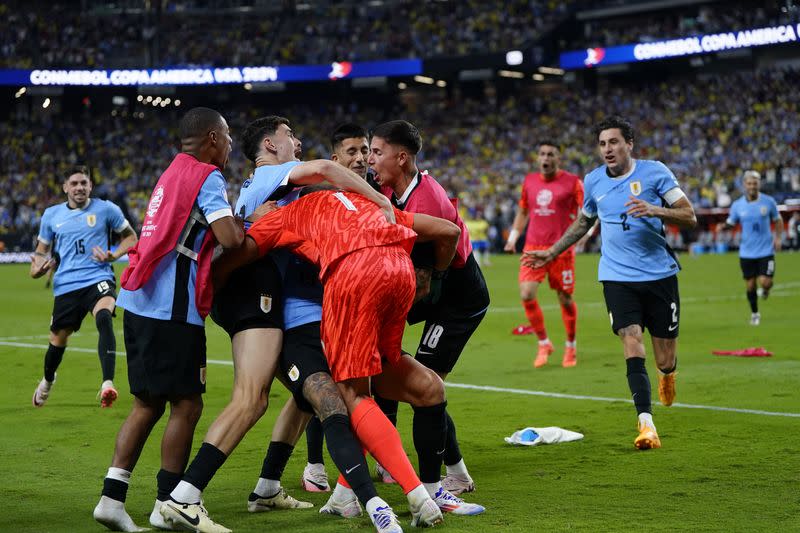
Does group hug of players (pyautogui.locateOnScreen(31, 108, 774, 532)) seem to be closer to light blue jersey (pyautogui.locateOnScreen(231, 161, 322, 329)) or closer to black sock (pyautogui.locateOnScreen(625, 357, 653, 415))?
light blue jersey (pyautogui.locateOnScreen(231, 161, 322, 329))

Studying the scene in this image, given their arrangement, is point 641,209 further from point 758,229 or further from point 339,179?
point 758,229

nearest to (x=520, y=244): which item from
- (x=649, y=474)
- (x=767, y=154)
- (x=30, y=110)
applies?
(x=767, y=154)

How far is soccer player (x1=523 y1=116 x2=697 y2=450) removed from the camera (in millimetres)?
8141

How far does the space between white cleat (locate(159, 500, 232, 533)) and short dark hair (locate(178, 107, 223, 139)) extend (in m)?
1.92

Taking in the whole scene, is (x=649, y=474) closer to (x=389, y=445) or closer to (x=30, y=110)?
(x=389, y=445)

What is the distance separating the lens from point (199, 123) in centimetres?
571

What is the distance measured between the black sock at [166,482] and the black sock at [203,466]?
258 millimetres

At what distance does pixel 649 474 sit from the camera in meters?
6.67

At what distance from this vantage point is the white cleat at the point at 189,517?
5.21 meters

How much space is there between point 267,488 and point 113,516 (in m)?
0.88

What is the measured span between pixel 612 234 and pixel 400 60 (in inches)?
1644

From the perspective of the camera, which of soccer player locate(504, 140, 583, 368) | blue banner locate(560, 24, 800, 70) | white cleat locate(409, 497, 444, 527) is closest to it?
white cleat locate(409, 497, 444, 527)

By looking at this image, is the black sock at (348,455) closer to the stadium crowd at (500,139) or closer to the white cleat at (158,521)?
the white cleat at (158,521)

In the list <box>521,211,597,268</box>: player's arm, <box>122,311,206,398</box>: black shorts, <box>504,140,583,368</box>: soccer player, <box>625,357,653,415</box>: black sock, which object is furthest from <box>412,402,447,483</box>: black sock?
<box>504,140,583,368</box>: soccer player
